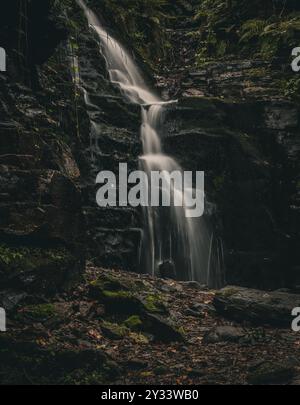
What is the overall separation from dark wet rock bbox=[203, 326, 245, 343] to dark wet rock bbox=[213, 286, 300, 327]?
0.73 m

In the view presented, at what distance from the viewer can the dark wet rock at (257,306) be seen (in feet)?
33.0

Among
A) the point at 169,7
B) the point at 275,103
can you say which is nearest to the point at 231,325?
the point at 275,103

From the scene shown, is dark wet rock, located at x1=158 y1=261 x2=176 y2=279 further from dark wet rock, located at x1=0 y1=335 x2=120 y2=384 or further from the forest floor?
dark wet rock, located at x1=0 y1=335 x2=120 y2=384

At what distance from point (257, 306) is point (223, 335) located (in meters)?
1.41

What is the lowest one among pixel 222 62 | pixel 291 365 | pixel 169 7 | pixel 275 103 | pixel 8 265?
pixel 291 365

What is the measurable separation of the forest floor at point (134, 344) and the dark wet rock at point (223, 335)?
19 mm

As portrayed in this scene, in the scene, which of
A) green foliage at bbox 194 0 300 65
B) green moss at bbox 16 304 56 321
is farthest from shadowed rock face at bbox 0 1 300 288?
green moss at bbox 16 304 56 321

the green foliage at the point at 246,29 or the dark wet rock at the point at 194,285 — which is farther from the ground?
the green foliage at the point at 246,29

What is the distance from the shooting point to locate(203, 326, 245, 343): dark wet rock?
9.03 metres

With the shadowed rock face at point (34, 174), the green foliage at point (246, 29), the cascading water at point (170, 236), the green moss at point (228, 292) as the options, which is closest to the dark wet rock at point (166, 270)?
the cascading water at point (170, 236)

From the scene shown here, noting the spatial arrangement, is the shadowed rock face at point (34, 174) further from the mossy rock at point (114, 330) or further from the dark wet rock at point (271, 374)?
the dark wet rock at point (271, 374)

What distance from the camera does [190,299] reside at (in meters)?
10.9
